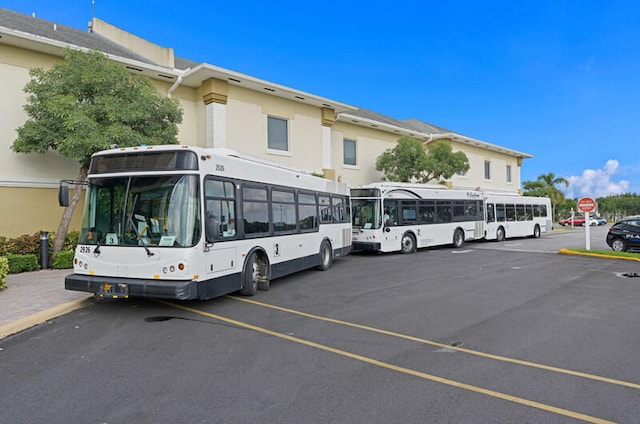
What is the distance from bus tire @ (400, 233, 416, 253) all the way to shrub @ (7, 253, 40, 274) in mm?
13398

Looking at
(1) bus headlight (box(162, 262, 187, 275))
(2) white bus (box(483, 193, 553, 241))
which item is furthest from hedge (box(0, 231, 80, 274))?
(2) white bus (box(483, 193, 553, 241))

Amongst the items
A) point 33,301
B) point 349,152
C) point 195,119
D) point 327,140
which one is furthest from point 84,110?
point 349,152

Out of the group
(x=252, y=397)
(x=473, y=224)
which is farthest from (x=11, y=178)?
(x=473, y=224)

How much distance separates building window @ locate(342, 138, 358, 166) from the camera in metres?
24.8

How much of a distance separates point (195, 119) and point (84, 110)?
255 inches

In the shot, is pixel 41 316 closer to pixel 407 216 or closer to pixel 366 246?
pixel 366 246

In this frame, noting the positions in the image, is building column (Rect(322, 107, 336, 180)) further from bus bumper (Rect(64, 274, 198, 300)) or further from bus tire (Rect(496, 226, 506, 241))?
A: bus bumper (Rect(64, 274, 198, 300))

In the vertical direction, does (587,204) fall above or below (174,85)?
below

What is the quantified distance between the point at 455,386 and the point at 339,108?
19.6 metres

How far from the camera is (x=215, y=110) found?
55.7ft

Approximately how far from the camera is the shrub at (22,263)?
11.3 metres

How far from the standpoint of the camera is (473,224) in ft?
73.8

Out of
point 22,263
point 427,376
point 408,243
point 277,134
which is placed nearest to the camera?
point 427,376

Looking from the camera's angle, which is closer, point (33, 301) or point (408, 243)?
point (33, 301)
